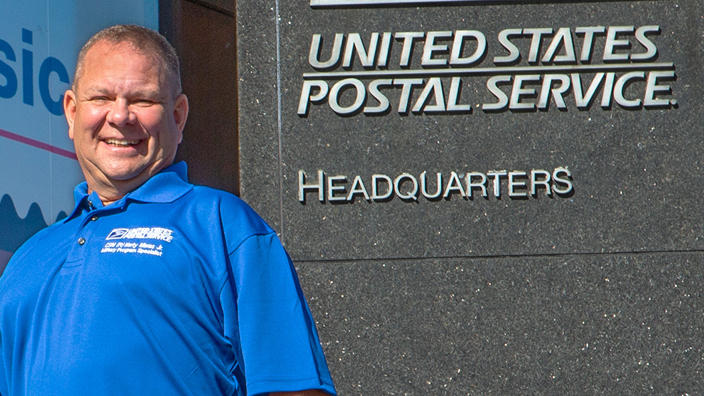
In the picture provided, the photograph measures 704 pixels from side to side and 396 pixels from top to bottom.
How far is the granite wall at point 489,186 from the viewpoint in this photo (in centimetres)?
380

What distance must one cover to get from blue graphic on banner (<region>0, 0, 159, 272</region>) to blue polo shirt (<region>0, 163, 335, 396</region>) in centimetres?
304

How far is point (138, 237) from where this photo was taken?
177cm

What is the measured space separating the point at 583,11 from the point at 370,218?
1.29m

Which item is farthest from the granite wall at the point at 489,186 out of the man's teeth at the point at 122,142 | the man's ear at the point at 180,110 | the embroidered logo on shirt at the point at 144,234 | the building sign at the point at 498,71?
the embroidered logo on shirt at the point at 144,234

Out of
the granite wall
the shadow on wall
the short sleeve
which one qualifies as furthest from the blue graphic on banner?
the short sleeve

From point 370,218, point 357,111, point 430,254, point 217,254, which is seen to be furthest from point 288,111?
point 217,254

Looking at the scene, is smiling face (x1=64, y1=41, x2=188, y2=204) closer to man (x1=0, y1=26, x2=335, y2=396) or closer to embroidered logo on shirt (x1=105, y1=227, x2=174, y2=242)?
man (x1=0, y1=26, x2=335, y2=396)

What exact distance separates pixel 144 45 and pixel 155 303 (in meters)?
0.57

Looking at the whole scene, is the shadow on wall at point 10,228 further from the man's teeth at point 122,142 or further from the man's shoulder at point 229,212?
the man's shoulder at point 229,212

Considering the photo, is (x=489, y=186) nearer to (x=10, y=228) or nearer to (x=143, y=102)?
(x=143, y=102)

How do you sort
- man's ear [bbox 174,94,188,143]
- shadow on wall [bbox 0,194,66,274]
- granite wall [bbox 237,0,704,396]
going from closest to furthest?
man's ear [bbox 174,94,188,143]
granite wall [bbox 237,0,704,396]
shadow on wall [bbox 0,194,66,274]

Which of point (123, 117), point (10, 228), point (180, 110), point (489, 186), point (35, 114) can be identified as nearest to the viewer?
point (123, 117)

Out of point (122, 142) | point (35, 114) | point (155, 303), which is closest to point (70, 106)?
point (122, 142)

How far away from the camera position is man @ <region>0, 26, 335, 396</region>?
1.70m
